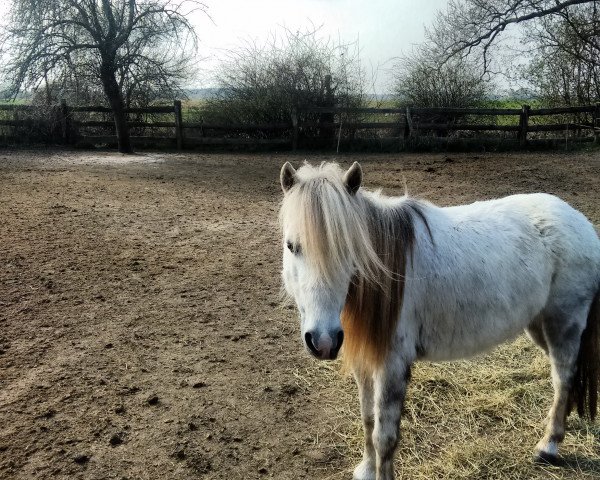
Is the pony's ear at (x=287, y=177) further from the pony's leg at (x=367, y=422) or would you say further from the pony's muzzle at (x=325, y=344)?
the pony's leg at (x=367, y=422)

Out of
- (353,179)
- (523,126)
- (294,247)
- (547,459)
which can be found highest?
(523,126)

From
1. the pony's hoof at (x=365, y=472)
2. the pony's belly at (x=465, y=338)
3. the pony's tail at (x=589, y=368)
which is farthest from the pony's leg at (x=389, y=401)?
the pony's tail at (x=589, y=368)

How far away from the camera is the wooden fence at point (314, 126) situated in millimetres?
14344

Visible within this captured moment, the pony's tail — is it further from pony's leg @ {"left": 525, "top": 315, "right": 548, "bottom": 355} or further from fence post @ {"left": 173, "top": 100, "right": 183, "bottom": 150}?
fence post @ {"left": 173, "top": 100, "right": 183, "bottom": 150}

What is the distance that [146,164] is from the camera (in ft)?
40.5

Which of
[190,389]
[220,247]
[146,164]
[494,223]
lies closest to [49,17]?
[146,164]

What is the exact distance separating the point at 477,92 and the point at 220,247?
13116mm

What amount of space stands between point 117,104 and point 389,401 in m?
14.1

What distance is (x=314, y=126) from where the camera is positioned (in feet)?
49.5

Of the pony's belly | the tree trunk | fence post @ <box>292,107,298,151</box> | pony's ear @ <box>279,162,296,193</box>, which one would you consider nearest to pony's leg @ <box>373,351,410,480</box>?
the pony's belly

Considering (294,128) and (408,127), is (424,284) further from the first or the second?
(408,127)

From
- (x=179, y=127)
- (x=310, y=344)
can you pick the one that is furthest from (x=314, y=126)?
(x=310, y=344)

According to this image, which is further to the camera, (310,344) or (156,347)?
(156,347)

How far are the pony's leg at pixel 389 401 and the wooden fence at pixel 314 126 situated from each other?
13293 millimetres
